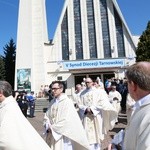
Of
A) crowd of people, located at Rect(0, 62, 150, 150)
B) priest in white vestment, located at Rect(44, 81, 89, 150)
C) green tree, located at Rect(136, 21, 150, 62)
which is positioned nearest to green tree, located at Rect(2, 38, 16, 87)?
green tree, located at Rect(136, 21, 150, 62)

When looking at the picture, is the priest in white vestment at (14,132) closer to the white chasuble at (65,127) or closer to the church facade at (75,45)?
the white chasuble at (65,127)

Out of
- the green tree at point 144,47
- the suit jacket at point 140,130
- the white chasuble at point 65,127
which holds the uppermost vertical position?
the green tree at point 144,47

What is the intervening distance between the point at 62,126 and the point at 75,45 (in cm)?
3127

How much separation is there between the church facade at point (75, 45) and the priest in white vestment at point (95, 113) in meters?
25.4

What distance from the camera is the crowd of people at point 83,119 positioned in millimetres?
2182

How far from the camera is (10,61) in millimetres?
43688

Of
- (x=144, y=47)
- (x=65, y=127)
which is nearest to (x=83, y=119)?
(x=65, y=127)

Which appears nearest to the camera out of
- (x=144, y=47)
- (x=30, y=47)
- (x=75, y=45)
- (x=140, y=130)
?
(x=140, y=130)

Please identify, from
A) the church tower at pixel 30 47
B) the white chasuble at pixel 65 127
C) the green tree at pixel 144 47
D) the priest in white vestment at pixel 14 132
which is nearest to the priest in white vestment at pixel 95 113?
the white chasuble at pixel 65 127

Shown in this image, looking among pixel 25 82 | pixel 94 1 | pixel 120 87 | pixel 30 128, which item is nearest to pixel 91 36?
pixel 94 1

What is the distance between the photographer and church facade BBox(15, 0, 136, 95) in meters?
34.1

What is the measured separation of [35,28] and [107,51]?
902 cm

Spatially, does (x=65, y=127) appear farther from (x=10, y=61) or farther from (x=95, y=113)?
(x=10, y=61)

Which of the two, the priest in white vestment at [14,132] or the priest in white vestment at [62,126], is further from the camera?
the priest in white vestment at [62,126]
